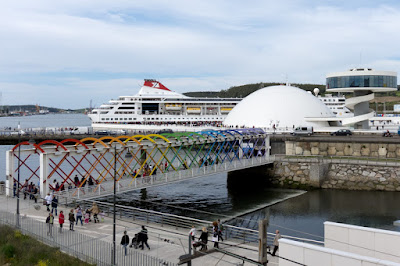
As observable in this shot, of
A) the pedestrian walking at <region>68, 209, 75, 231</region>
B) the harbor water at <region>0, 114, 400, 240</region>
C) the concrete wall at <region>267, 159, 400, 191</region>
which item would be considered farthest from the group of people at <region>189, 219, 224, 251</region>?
the concrete wall at <region>267, 159, 400, 191</region>

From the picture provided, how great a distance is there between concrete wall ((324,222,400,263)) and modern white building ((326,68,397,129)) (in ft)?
167

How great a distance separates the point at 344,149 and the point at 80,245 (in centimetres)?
3560

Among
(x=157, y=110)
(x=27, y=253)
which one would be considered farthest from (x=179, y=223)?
(x=157, y=110)

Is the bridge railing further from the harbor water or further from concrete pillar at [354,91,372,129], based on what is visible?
concrete pillar at [354,91,372,129]

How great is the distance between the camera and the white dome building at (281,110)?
66.6m

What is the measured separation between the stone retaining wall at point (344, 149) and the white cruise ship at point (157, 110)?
48.1 m

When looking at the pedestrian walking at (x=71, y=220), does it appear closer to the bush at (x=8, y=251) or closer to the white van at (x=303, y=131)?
the bush at (x=8, y=251)

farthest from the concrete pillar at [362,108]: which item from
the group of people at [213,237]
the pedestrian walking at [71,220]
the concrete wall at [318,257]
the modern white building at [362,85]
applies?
the concrete wall at [318,257]

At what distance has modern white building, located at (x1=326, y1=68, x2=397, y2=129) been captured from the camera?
2328 inches

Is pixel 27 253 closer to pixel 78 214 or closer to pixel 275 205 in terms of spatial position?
pixel 78 214

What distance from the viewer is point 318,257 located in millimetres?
10758

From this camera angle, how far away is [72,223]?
16.6 m

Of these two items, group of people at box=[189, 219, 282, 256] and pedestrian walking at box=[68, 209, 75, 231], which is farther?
pedestrian walking at box=[68, 209, 75, 231]

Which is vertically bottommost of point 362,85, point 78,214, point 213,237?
point 213,237
